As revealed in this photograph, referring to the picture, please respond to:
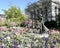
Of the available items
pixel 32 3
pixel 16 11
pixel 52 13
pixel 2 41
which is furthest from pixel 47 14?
pixel 2 41

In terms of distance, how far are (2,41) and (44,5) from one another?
99.2 feet

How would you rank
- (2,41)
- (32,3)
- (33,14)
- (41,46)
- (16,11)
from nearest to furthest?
(41,46), (2,41), (16,11), (32,3), (33,14)

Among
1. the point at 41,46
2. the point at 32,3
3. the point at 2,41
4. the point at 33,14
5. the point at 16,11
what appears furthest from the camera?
the point at 33,14

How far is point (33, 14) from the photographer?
40062 mm

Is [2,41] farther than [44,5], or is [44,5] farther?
[44,5]

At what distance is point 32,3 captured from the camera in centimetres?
3697

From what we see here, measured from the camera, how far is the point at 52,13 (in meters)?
38.2

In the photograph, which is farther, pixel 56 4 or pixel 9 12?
pixel 56 4

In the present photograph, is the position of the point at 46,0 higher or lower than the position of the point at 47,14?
higher

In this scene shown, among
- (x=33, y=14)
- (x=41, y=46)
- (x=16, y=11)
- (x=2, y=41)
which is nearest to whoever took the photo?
(x=41, y=46)

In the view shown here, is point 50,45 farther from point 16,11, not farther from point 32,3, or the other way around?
point 32,3

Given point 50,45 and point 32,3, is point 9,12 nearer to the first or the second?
point 32,3

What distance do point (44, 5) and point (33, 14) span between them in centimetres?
493

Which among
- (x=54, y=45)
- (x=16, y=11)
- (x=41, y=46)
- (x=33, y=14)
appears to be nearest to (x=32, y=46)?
(x=41, y=46)
